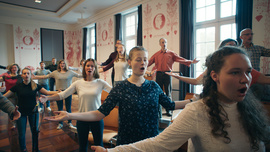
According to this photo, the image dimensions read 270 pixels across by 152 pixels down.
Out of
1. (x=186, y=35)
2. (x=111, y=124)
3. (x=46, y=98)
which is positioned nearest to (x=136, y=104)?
(x=46, y=98)

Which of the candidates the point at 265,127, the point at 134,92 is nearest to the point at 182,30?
the point at 134,92

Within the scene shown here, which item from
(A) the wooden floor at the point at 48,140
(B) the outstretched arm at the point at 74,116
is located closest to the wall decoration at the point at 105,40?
(A) the wooden floor at the point at 48,140

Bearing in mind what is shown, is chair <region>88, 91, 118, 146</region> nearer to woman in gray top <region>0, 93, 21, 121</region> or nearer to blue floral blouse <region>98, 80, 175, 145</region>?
woman in gray top <region>0, 93, 21, 121</region>

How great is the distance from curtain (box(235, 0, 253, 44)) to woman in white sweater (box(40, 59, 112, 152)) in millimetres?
3064

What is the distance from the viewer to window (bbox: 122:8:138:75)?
6093mm

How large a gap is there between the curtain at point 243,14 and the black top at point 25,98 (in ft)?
13.4

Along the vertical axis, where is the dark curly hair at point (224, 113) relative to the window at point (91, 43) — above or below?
below

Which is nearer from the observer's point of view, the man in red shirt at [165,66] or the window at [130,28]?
the man in red shirt at [165,66]

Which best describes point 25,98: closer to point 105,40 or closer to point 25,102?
point 25,102

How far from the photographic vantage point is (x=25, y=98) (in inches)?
98.0

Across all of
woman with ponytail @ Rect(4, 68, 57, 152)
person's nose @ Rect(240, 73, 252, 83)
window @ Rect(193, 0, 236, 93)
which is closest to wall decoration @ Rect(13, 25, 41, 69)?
woman with ponytail @ Rect(4, 68, 57, 152)

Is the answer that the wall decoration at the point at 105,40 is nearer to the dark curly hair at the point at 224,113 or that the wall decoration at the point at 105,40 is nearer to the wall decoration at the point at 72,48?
the wall decoration at the point at 72,48

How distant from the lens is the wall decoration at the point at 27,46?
811 cm

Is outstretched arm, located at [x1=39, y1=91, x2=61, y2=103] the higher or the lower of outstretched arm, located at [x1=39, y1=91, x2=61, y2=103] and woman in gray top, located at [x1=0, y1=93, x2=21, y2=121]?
the higher
